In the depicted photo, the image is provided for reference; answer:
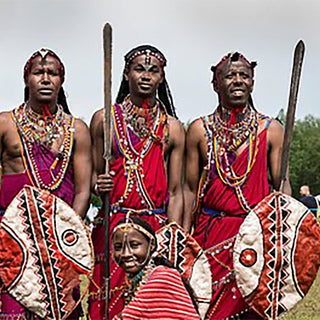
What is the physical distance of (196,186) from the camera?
270 inches

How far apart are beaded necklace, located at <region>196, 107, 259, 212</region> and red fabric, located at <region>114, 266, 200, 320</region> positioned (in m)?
1.63

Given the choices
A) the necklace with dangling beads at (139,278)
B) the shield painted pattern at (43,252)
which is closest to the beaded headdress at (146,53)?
the shield painted pattern at (43,252)

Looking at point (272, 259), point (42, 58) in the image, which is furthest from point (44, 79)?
point (272, 259)

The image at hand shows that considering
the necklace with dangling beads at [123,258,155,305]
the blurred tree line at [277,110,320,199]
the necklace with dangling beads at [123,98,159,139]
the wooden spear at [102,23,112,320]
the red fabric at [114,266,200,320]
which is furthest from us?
the blurred tree line at [277,110,320,199]

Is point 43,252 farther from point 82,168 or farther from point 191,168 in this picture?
point 191,168

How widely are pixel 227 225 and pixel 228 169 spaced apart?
427 mm

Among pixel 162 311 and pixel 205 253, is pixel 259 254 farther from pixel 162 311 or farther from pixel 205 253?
pixel 162 311

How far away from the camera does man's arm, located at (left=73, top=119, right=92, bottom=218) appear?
21.7 feet

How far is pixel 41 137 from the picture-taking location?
6602 mm

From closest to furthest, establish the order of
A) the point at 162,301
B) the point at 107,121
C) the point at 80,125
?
the point at 162,301
the point at 107,121
the point at 80,125

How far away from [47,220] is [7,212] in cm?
29

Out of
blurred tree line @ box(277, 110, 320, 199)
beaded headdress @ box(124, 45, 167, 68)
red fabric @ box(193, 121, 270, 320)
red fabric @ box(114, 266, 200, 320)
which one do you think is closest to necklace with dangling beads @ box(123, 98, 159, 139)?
beaded headdress @ box(124, 45, 167, 68)

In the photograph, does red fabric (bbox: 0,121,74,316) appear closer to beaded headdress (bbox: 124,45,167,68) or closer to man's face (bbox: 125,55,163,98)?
man's face (bbox: 125,55,163,98)

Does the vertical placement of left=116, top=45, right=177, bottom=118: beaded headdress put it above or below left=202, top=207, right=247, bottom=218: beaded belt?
above
